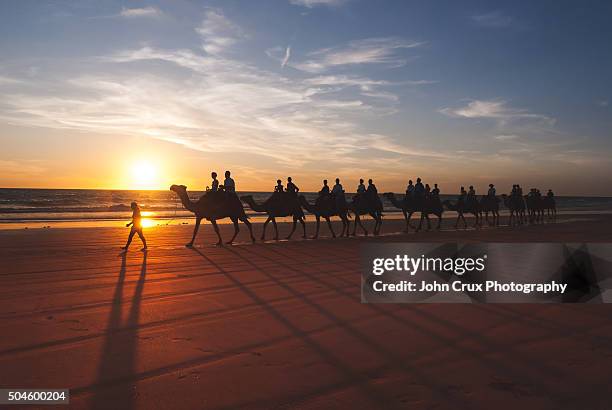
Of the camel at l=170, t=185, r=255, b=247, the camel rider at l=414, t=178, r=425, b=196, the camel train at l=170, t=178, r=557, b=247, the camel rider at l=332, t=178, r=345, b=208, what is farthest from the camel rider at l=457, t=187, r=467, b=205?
the camel at l=170, t=185, r=255, b=247

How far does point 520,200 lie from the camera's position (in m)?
33.4

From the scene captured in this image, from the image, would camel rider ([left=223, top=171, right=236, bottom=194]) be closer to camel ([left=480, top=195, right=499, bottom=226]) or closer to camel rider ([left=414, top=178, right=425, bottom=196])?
camel rider ([left=414, top=178, right=425, bottom=196])

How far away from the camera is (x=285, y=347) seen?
5277 millimetres

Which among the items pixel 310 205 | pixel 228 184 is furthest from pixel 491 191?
pixel 228 184

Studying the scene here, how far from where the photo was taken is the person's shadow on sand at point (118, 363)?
393 centimetres

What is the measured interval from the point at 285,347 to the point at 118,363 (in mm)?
1642

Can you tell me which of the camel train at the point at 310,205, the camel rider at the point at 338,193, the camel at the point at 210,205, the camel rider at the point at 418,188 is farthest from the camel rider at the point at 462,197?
the camel at the point at 210,205

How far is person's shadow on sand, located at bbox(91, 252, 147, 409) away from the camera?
3930mm

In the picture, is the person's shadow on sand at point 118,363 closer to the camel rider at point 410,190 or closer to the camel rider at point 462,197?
the camel rider at point 410,190

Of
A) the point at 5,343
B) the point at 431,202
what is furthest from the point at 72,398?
the point at 431,202

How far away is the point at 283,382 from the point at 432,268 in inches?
288

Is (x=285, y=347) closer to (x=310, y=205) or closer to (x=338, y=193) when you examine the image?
(x=310, y=205)

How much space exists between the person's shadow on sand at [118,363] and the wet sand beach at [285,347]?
0.6 inches

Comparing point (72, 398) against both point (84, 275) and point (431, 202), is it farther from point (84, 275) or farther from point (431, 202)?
point (431, 202)
